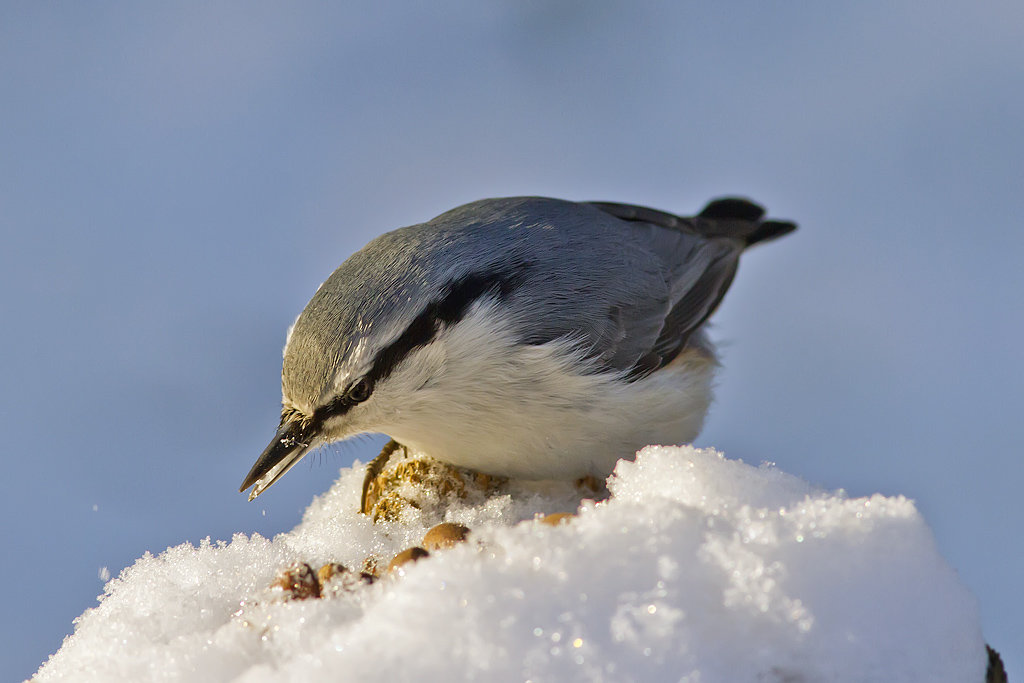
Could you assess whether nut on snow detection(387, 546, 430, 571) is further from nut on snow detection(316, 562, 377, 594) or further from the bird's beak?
the bird's beak

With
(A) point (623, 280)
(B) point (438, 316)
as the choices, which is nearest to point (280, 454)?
(B) point (438, 316)

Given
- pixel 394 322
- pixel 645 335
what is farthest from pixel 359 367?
pixel 645 335

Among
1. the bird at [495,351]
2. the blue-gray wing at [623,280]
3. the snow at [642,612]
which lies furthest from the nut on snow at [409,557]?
the blue-gray wing at [623,280]

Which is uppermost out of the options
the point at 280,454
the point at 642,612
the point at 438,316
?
A: the point at 438,316

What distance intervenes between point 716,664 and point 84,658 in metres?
0.55

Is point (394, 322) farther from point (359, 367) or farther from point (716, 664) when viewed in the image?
point (716, 664)

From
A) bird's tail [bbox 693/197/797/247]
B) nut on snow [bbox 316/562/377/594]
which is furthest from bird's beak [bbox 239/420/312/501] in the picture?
bird's tail [bbox 693/197/797/247]

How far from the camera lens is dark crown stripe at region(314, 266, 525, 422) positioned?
3.71 feet

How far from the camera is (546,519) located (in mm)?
830

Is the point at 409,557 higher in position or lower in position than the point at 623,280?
lower

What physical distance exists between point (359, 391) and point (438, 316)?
146 mm

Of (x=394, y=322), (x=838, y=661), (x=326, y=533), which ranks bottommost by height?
(x=838, y=661)

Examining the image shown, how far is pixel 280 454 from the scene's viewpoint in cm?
113

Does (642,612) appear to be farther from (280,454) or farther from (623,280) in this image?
(623,280)
